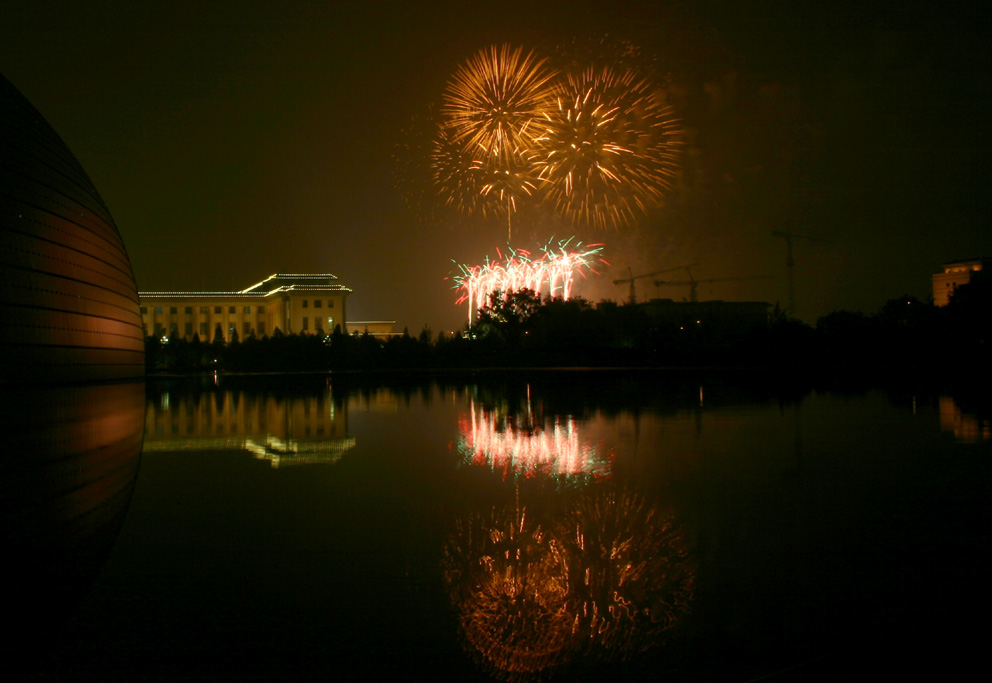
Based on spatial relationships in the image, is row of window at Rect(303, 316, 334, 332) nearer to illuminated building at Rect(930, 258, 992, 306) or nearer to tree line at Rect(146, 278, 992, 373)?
tree line at Rect(146, 278, 992, 373)

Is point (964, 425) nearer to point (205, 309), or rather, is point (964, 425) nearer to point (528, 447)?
point (528, 447)

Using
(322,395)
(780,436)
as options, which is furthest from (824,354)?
(780,436)

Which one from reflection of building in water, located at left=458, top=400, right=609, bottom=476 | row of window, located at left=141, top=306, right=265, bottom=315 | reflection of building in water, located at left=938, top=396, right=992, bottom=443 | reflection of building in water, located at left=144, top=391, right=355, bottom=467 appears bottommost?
reflection of building in water, located at left=938, top=396, right=992, bottom=443

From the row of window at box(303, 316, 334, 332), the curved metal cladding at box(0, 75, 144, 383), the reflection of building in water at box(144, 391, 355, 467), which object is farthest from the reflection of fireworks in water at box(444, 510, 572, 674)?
the row of window at box(303, 316, 334, 332)

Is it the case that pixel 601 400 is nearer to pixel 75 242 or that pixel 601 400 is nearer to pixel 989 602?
pixel 989 602

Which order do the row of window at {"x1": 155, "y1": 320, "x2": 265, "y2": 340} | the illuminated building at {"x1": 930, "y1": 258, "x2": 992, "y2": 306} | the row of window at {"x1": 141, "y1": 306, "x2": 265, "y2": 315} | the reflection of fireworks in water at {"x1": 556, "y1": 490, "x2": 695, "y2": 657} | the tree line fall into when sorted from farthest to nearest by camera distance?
1. the illuminated building at {"x1": 930, "y1": 258, "x2": 992, "y2": 306}
2. the row of window at {"x1": 141, "y1": 306, "x2": 265, "y2": 315}
3. the row of window at {"x1": 155, "y1": 320, "x2": 265, "y2": 340}
4. the tree line
5. the reflection of fireworks in water at {"x1": 556, "y1": 490, "x2": 695, "y2": 657}

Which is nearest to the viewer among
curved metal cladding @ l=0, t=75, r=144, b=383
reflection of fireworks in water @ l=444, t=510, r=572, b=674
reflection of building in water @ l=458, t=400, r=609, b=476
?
reflection of fireworks in water @ l=444, t=510, r=572, b=674

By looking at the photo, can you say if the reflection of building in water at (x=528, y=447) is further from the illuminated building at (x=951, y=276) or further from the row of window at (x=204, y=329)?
the illuminated building at (x=951, y=276)

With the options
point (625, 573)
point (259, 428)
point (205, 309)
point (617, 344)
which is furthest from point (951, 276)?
point (625, 573)
